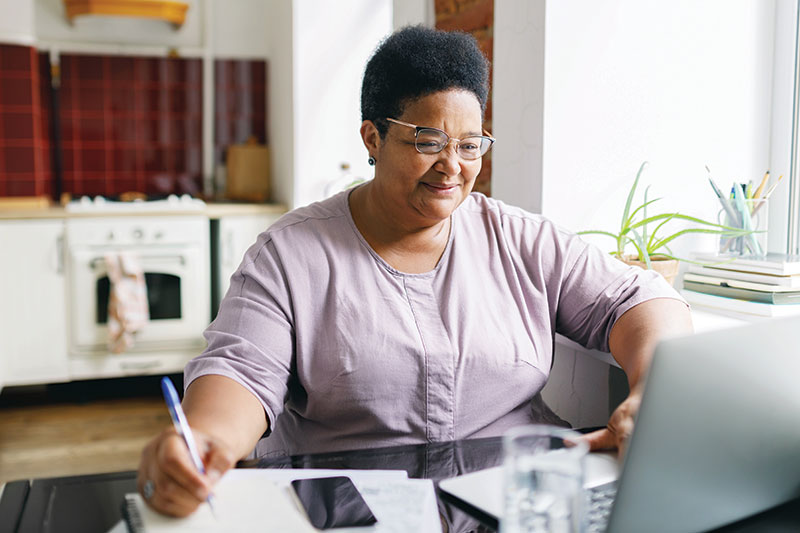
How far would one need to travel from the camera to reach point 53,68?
3.90 m

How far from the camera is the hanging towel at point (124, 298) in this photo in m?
3.45

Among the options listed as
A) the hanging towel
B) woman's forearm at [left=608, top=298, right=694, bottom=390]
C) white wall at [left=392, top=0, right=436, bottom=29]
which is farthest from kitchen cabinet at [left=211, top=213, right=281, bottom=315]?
woman's forearm at [left=608, top=298, right=694, bottom=390]

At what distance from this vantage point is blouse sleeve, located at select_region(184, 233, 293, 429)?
1.14 m

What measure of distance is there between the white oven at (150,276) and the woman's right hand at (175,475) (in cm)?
283

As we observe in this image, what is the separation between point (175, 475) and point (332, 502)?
18 cm

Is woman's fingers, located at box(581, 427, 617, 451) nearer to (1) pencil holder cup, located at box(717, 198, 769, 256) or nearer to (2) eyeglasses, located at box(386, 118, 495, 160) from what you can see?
(2) eyeglasses, located at box(386, 118, 495, 160)

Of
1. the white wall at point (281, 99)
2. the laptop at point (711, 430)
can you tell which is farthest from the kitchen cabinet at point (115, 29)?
the laptop at point (711, 430)

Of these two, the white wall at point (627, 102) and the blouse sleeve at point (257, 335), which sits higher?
the white wall at point (627, 102)

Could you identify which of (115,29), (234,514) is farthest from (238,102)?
(234,514)

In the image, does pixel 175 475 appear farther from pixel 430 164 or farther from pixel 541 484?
pixel 430 164

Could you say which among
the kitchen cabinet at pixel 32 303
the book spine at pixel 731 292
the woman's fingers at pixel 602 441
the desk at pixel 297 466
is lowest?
the kitchen cabinet at pixel 32 303

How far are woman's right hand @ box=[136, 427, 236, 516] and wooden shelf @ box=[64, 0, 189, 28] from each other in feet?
10.9

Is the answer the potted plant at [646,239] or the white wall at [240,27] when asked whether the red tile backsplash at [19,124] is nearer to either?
the white wall at [240,27]

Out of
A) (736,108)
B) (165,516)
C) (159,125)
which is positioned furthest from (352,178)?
(165,516)
